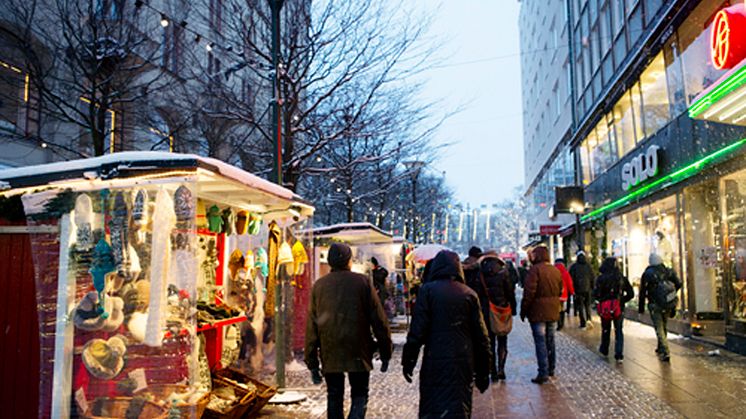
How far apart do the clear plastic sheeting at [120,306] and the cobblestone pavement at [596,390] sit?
2.28 metres

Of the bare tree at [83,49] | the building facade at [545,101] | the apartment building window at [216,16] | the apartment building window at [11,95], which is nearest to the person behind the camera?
the bare tree at [83,49]

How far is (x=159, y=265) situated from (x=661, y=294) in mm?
8393

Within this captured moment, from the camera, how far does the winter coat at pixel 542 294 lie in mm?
8953

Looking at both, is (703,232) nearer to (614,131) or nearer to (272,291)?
(614,131)

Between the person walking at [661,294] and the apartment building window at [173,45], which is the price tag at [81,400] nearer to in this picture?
the person walking at [661,294]

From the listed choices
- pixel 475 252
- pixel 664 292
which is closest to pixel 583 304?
pixel 664 292

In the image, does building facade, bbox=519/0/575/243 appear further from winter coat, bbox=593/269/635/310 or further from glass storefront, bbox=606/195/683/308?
winter coat, bbox=593/269/635/310

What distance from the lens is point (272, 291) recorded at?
27.5 feet

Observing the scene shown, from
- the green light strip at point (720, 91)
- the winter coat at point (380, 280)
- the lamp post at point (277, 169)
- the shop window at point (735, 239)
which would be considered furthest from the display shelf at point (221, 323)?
the shop window at point (735, 239)

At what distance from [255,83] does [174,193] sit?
1246 centimetres

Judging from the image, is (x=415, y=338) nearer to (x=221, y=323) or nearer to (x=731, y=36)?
(x=221, y=323)

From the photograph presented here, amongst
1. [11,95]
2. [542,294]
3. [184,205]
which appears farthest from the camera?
[11,95]

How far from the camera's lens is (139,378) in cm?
535

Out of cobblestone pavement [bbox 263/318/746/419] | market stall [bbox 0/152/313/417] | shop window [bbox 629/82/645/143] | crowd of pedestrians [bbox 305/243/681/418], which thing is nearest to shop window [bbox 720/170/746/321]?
cobblestone pavement [bbox 263/318/746/419]
